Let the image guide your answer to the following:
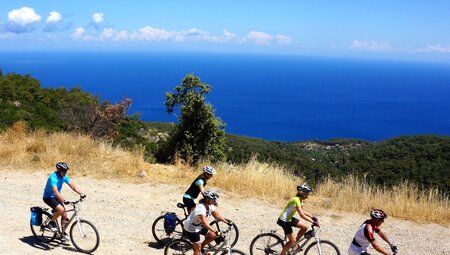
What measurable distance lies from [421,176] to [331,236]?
30.2 meters

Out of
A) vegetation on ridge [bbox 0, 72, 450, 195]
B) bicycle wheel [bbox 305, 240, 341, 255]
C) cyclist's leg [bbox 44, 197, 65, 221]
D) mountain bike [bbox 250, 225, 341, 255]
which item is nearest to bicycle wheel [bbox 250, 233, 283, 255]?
mountain bike [bbox 250, 225, 341, 255]

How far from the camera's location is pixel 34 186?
1075 cm

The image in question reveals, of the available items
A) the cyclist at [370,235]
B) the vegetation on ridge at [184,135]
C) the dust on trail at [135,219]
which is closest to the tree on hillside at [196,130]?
the vegetation on ridge at [184,135]

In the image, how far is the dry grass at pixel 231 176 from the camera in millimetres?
9891

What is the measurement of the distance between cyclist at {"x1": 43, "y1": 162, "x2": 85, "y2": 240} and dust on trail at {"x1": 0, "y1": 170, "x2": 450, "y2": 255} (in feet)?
1.68

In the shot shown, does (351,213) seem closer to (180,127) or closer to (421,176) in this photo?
(180,127)

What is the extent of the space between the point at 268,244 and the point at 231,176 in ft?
15.2

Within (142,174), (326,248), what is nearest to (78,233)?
(326,248)

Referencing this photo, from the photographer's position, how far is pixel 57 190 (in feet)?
22.6

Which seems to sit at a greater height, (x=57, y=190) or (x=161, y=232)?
(x=57, y=190)

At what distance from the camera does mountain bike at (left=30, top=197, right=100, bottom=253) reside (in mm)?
6961

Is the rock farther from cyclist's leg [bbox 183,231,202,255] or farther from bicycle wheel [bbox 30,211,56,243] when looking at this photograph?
cyclist's leg [bbox 183,231,202,255]

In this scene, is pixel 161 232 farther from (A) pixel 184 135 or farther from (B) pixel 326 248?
(A) pixel 184 135

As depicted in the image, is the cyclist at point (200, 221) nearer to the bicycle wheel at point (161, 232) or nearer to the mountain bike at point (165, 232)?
the mountain bike at point (165, 232)
